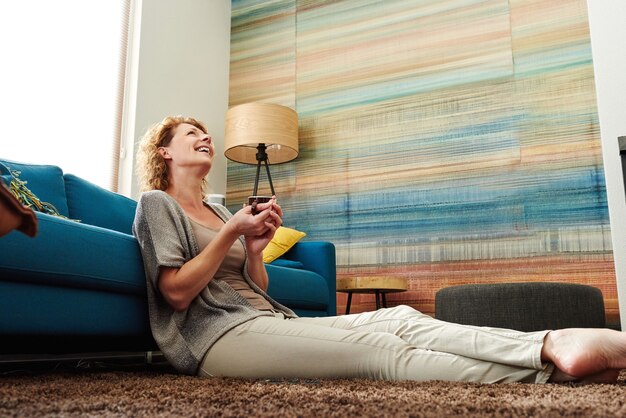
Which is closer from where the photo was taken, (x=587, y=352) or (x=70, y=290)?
(x=587, y=352)

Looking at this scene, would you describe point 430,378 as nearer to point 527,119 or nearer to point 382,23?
point 527,119

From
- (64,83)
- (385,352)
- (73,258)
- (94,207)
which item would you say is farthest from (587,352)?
(64,83)

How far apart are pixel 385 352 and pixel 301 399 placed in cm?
34

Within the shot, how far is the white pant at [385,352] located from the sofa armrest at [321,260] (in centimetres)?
155

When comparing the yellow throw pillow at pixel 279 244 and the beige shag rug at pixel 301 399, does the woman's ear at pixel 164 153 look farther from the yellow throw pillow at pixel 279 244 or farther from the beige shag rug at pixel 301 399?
the yellow throw pillow at pixel 279 244

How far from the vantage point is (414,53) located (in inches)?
157

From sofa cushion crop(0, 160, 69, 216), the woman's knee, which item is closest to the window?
sofa cushion crop(0, 160, 69, 216)

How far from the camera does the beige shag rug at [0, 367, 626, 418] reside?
34.1 inches

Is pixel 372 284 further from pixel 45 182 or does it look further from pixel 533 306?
pixel 45 182

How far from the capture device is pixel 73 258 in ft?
5.10

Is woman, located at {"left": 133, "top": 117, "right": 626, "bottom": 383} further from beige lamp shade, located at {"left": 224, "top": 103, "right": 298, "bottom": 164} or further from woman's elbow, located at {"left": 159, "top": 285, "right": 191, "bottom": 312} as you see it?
beige lamp shade, located at {"left": 224, "top": 103, "right": 298, "bottom": 164}

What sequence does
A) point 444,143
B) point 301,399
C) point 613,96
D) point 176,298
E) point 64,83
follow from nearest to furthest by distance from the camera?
point 301,399
point 176,298
point 613,96
point 64,83
point 444,143

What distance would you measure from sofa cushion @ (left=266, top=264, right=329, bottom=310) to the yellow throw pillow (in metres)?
0.31

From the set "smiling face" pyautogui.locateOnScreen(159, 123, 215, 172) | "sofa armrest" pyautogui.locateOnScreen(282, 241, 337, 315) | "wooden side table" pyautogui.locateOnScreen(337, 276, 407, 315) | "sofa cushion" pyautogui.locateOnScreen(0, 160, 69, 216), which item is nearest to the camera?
"smiling face" pyautogui.locateOnScreen(159, 123, 215, 172)
